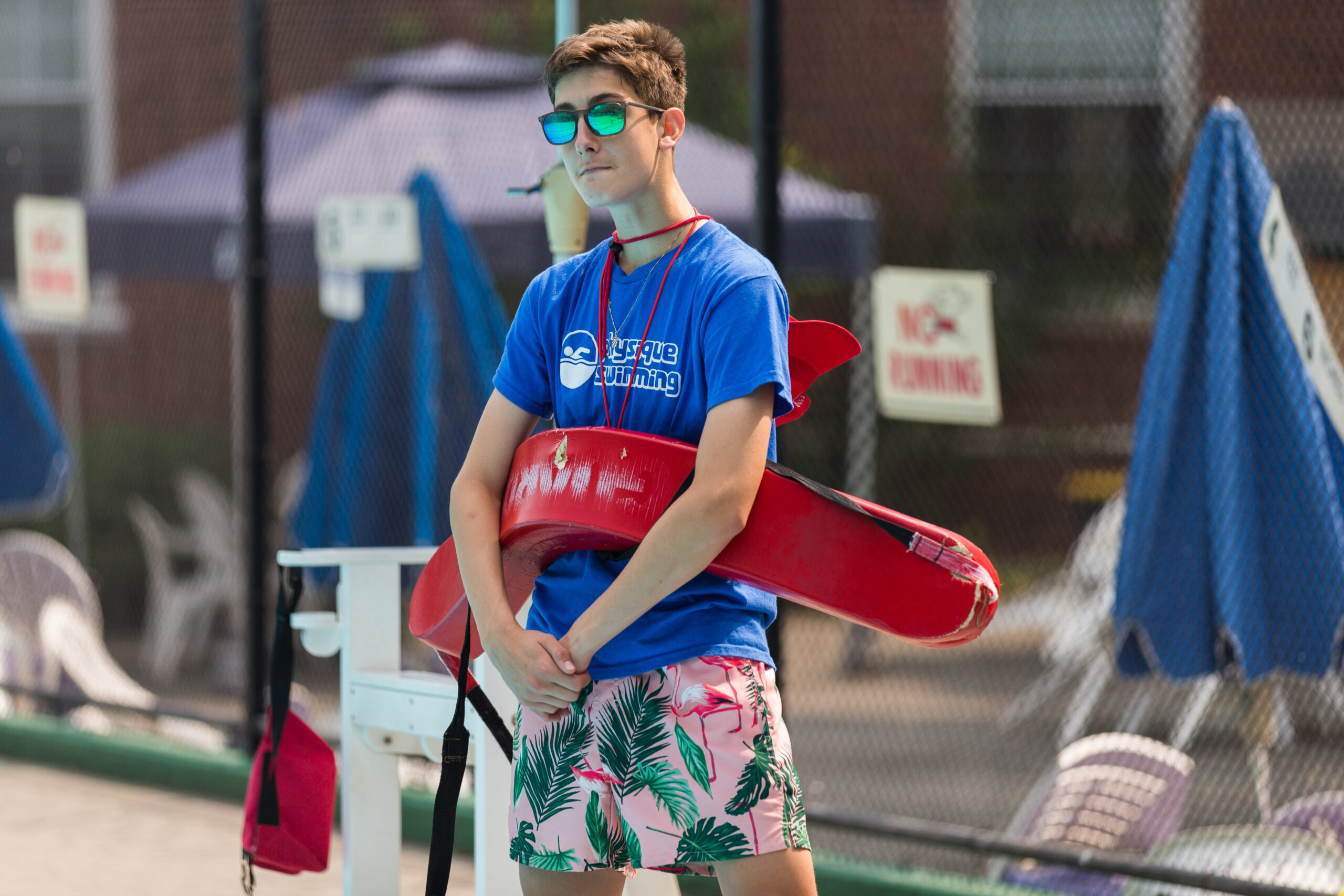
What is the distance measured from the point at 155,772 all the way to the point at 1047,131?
618cm

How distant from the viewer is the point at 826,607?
2.16 m

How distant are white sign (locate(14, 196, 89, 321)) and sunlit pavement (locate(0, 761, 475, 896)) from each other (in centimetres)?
197

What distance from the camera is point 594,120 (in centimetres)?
219

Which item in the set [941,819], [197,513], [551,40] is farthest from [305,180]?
[551,40]

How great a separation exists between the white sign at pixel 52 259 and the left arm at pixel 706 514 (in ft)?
16.7

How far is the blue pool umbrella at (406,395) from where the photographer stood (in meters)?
5.31

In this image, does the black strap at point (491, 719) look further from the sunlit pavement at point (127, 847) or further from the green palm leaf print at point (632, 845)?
the sunlit pavement at point (127, 847)

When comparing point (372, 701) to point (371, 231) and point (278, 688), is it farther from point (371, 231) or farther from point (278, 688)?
point (371, 231)

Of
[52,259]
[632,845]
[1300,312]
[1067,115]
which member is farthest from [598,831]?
[1067,115]

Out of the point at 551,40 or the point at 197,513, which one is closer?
the point at 197,513

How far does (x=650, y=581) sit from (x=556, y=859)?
1.44 feet

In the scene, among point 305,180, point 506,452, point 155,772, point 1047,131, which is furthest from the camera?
point 1047,131

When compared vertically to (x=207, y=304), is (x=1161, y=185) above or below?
above

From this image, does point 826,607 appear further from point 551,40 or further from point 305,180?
point 551,40
